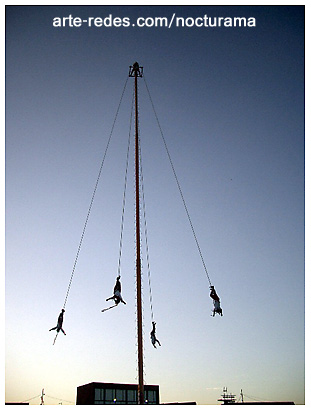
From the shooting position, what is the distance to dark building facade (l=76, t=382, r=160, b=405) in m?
49.5

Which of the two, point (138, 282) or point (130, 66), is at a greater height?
point (130, 66)

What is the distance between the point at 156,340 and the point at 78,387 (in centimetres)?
2538

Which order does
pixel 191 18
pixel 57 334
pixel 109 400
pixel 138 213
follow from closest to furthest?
pixel 191 18 → pixel 57 334 → pixel 138 213 → pixel 109 400

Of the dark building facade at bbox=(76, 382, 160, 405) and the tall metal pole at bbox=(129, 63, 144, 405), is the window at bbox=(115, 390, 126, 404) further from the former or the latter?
the tall metal pole at bbox=(129, 63, 144, 405)

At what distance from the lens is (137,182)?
116ft

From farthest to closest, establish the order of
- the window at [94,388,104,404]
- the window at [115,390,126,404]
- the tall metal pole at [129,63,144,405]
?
the window at [115,390,126,404] → the window at [94,388,104,404] → the tall metal pole at [129,63,144,405]

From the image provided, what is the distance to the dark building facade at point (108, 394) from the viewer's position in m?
49.5

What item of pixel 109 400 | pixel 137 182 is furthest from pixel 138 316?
pixel 109 400

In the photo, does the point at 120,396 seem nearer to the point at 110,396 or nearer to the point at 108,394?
the point at 110,396

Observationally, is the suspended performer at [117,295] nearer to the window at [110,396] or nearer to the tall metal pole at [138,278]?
the tall metal pole at [138,278]

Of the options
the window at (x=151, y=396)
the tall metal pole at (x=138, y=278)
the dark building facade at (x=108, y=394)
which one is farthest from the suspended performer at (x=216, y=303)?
the window at (x=151, y=396)

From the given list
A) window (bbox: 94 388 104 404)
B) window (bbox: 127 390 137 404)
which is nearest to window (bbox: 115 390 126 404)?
window (bbox: 127 390 137 404)
